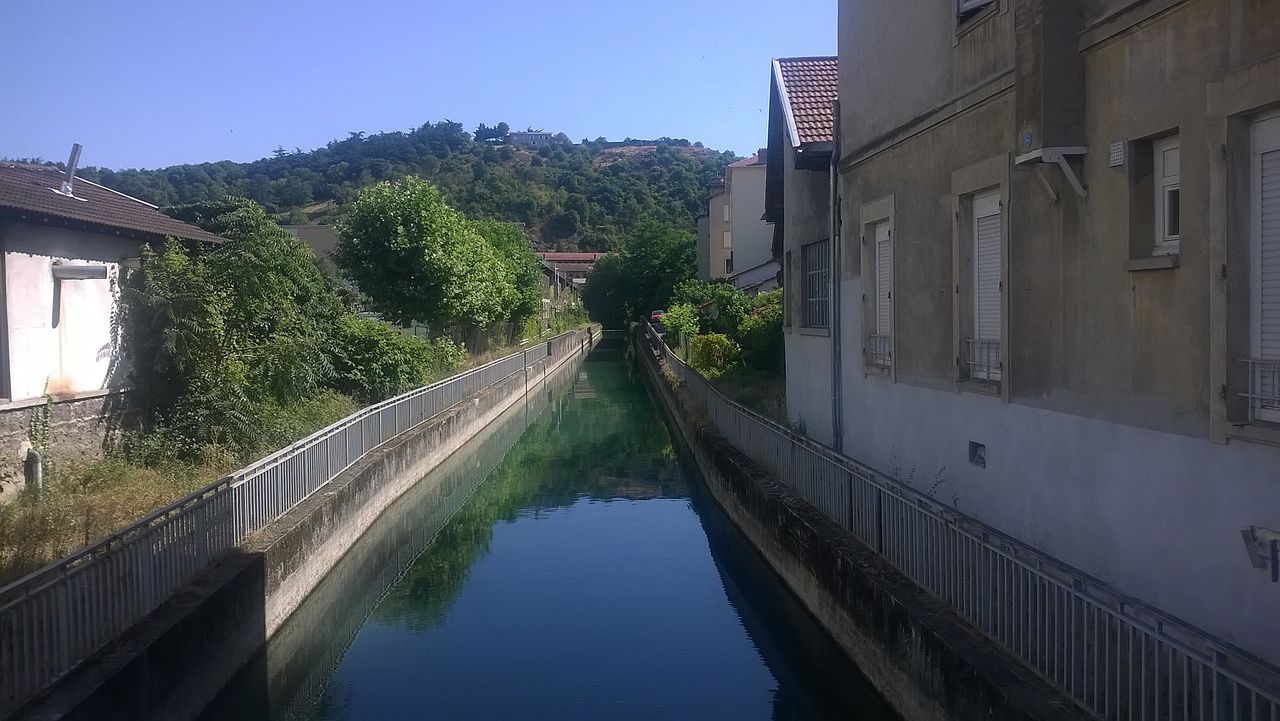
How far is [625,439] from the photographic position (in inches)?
1121

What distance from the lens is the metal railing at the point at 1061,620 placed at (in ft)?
15.5

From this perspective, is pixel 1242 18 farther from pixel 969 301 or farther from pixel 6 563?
pixel 6 563

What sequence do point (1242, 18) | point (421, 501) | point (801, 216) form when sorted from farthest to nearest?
1. point (421, 501)
2. point (801, 216)
3. point (1242, 18)

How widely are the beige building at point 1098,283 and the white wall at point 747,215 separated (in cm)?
4523

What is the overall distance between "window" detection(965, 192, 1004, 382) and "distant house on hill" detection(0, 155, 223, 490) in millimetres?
9361

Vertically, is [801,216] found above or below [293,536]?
above

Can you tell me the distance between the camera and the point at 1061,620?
20.0 ft

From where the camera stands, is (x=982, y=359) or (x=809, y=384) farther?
(x=809, y=384)

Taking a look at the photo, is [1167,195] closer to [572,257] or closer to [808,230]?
[808,230]

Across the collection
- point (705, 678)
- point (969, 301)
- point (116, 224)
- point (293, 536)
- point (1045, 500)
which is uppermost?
point (116, 224)

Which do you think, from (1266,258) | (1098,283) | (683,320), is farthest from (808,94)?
(683,320)

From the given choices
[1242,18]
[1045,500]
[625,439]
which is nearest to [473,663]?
[1045,500]

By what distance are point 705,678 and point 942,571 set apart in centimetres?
328

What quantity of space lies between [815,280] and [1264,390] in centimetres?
1045
